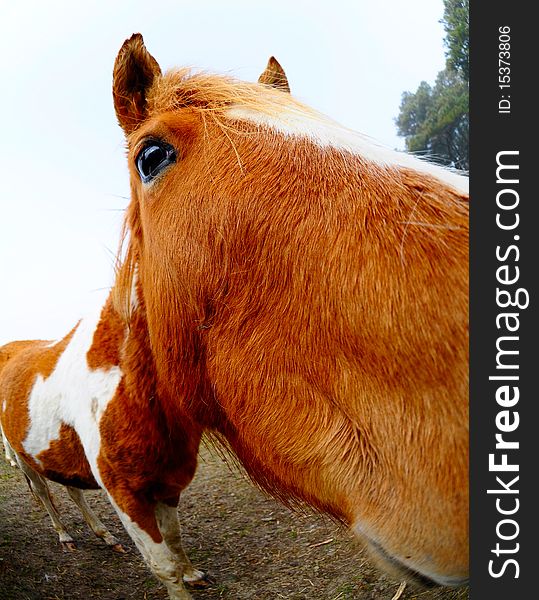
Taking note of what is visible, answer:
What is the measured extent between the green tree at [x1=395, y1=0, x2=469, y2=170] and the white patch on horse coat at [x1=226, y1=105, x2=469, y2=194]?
8.3 inches

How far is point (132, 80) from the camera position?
153 cm

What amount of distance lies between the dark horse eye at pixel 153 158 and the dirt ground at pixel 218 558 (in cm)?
192

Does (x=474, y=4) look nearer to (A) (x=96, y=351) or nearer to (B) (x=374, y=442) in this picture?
(B) (x=374, y=442)

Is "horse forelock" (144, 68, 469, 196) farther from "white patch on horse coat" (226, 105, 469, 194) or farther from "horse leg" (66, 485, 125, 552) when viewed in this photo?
"horse leg" (66, 485, 125, 552)

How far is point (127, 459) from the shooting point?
2180mm

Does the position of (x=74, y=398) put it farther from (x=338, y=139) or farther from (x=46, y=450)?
(x=338, y=139)

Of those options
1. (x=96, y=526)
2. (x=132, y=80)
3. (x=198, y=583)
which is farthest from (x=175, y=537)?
(x=132, y=80)

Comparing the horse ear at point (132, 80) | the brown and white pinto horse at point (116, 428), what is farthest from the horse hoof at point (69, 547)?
the horse ear at point (132, 80)

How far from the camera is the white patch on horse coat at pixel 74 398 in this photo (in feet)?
7.40

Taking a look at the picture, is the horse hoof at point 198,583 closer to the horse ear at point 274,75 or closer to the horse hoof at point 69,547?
the horse hoof at point 69,547

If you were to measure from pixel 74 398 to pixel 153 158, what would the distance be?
1.58 metres

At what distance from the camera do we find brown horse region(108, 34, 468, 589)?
32.9 inches

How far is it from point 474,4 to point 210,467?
4555 millimetres

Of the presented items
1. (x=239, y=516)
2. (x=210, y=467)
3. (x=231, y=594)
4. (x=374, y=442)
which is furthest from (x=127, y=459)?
(x=210, y=467)
